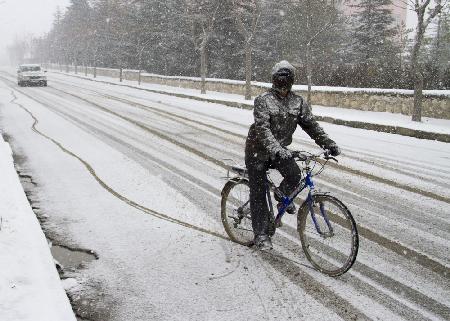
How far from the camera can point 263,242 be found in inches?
181

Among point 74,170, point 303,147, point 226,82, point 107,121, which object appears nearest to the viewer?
point 74,170

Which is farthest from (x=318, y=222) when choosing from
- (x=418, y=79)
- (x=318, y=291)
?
(x=418, y=79)

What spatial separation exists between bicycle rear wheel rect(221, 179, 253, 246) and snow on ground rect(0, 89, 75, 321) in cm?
203

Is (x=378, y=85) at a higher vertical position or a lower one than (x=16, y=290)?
higher

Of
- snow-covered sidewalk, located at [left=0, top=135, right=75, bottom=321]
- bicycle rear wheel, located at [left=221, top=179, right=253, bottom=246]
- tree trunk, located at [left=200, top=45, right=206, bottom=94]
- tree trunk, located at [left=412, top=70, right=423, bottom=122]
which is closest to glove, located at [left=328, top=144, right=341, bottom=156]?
bicycle rear wheel, located at [left=221, top=179, right=253, bottom=246]

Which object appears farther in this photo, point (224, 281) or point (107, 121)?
point (107, 121)

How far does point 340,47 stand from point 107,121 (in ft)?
98.0

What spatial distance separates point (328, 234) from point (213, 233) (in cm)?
154

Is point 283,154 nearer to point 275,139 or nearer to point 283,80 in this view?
point 275,139

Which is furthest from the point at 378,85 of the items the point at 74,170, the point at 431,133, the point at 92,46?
the point at 92,46

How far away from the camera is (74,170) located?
27.4ft

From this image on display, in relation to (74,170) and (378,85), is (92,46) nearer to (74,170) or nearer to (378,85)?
(378,85)

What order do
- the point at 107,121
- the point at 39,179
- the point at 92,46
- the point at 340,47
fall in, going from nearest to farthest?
the point at 39,179 → the point at 107,121 → the point at 340,47 → the point at 92,46

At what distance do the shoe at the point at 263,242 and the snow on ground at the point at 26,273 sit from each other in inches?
78.9
